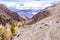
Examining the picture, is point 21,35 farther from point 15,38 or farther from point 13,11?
point 13,11

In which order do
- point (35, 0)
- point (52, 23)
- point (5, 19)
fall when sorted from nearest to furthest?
point (52, 23)
point (5, 19)
point (35, 0)

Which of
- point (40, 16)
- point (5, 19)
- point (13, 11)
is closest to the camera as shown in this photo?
point (40, 16)

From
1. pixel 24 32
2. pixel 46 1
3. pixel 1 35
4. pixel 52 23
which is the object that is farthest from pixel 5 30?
pixel 46 1

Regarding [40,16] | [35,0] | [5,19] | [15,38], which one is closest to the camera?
[15,38]

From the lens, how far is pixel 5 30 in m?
8.95

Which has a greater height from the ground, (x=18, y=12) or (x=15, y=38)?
(x=15, y=38)

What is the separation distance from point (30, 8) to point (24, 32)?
7.71m

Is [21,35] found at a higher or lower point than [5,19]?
higher

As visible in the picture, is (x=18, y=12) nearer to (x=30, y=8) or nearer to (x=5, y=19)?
(x=30, y=8)

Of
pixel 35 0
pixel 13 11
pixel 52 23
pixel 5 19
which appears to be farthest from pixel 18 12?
pixel 52 23

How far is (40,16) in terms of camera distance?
10.6 m

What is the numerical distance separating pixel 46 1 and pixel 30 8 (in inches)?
54.0

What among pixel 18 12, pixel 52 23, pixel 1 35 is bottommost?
pixel 18 12

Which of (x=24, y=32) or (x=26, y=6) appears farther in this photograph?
(x=26, y=6)
